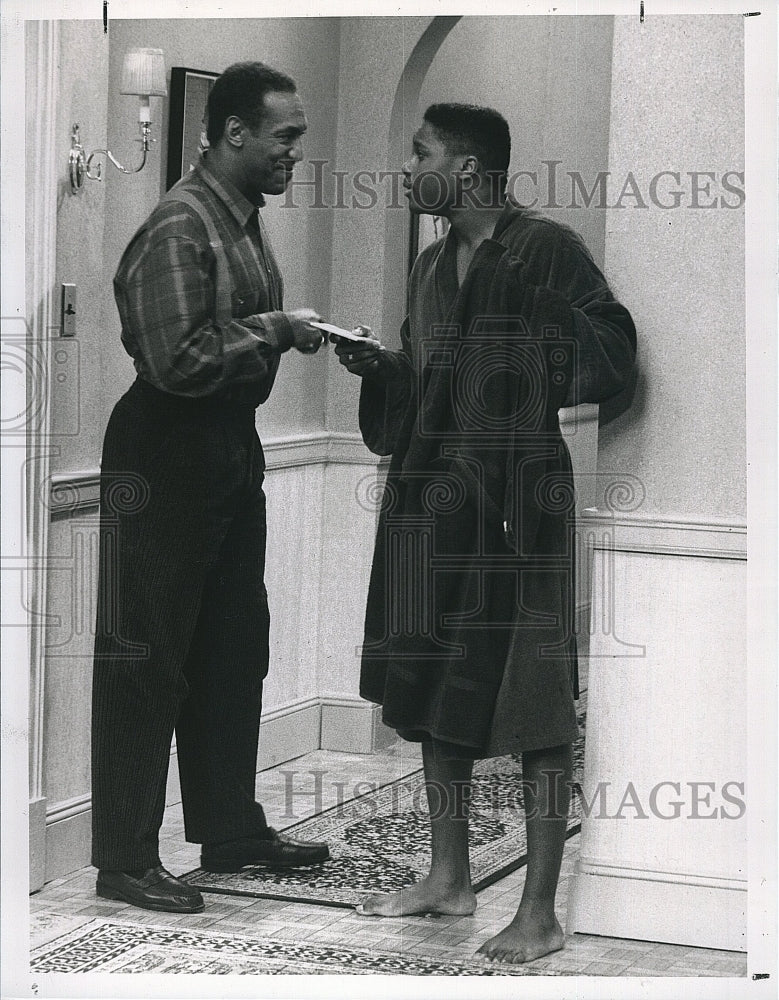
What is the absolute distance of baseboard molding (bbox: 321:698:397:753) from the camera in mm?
3107

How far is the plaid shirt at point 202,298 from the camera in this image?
298cm

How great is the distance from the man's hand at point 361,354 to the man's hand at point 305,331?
0.12 ft

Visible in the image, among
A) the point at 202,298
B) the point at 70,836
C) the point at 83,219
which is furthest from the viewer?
the point at 70,836

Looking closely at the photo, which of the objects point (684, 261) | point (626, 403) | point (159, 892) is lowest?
point (159, 892)

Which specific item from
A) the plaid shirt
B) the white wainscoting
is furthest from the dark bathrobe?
the plaid shirt

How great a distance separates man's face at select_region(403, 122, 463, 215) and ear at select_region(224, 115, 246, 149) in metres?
0.31

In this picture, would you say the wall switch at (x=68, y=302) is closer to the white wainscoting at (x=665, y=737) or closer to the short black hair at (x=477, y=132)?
the short black hair at (x=477, y=132)

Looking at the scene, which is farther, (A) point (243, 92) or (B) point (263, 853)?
(B) point (263, 853)

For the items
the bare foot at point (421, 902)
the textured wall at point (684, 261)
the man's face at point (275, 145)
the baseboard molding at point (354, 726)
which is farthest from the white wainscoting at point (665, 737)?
the man's face at point (275, 145)

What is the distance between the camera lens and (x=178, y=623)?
3082mm

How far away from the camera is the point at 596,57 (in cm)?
301

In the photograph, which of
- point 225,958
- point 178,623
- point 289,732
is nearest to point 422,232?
point 178,623

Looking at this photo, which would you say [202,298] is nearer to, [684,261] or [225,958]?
[684,261]

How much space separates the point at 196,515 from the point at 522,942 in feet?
3.33
